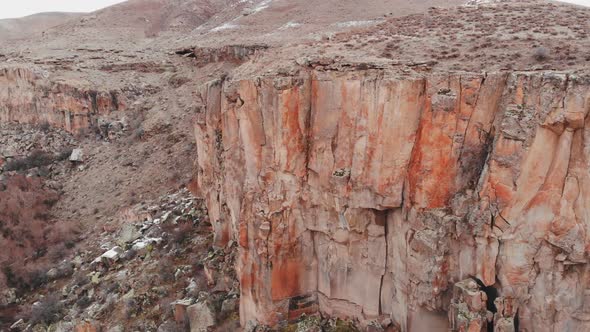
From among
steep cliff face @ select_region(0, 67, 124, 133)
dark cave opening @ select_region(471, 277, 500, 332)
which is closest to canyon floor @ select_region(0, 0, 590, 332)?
dark cave opening @ select_region(471, 277, 500, 332)

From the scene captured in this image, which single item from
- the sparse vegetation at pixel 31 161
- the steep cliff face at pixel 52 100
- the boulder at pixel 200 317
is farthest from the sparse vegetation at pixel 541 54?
the sparse vegetation at pixel 31 161

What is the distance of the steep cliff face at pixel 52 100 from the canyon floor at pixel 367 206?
9406 mm

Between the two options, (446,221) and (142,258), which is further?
(142,258)

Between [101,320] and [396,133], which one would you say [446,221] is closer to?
[396,133]

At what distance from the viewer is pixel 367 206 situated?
38.0 ft

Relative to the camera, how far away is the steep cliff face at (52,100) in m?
30.3

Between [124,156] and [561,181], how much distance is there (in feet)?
78.4

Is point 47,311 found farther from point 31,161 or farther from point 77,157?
point 31,161

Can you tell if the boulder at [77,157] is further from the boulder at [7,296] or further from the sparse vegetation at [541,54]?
the sparse vegetation at [541,54]

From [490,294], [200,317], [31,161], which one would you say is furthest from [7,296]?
[490,294]

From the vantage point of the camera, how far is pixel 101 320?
16422mm

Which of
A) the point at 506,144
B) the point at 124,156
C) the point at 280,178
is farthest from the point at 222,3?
the point at 506,144

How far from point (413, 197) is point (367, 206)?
1.23 metres

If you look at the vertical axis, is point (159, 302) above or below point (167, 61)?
below
